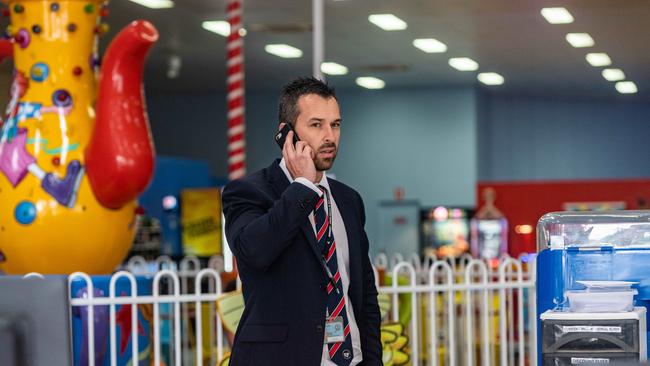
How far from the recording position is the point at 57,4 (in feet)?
17.7

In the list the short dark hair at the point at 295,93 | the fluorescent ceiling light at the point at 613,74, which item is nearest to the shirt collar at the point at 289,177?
the short dark hair at the point at 295,93

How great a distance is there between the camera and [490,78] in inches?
616

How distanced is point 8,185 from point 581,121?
1253 centimetres

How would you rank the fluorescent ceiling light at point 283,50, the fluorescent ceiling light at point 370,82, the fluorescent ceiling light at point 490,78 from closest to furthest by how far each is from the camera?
the fluorescent ceiling light at point 283,50 → the fluorescent ceiling light at point 490,78 → the fluorescent ceiling light at point 370,82

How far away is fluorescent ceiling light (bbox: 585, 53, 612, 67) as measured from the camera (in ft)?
42.4

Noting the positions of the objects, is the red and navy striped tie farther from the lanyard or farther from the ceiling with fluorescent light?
the ceiling with fluorescent light

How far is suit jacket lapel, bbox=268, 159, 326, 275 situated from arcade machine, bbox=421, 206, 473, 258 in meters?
13.0

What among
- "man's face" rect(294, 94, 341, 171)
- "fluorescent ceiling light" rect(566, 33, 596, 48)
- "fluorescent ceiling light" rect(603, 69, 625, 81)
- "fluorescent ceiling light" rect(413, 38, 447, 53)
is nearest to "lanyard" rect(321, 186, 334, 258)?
"man's face" rect(294, 94, 341, 171)

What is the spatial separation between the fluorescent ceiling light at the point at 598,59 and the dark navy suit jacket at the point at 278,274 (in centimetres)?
1073

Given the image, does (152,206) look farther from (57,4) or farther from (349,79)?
(57,4)

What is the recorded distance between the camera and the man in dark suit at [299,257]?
8.47 feet

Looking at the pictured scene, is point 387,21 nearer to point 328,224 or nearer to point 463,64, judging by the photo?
point 463,64

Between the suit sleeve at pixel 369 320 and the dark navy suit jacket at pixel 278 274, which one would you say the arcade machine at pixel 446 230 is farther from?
the dark navy suit jacket at pixel 278 274

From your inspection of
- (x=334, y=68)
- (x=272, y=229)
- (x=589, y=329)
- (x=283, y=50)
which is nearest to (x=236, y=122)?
(x=272, y=229)
